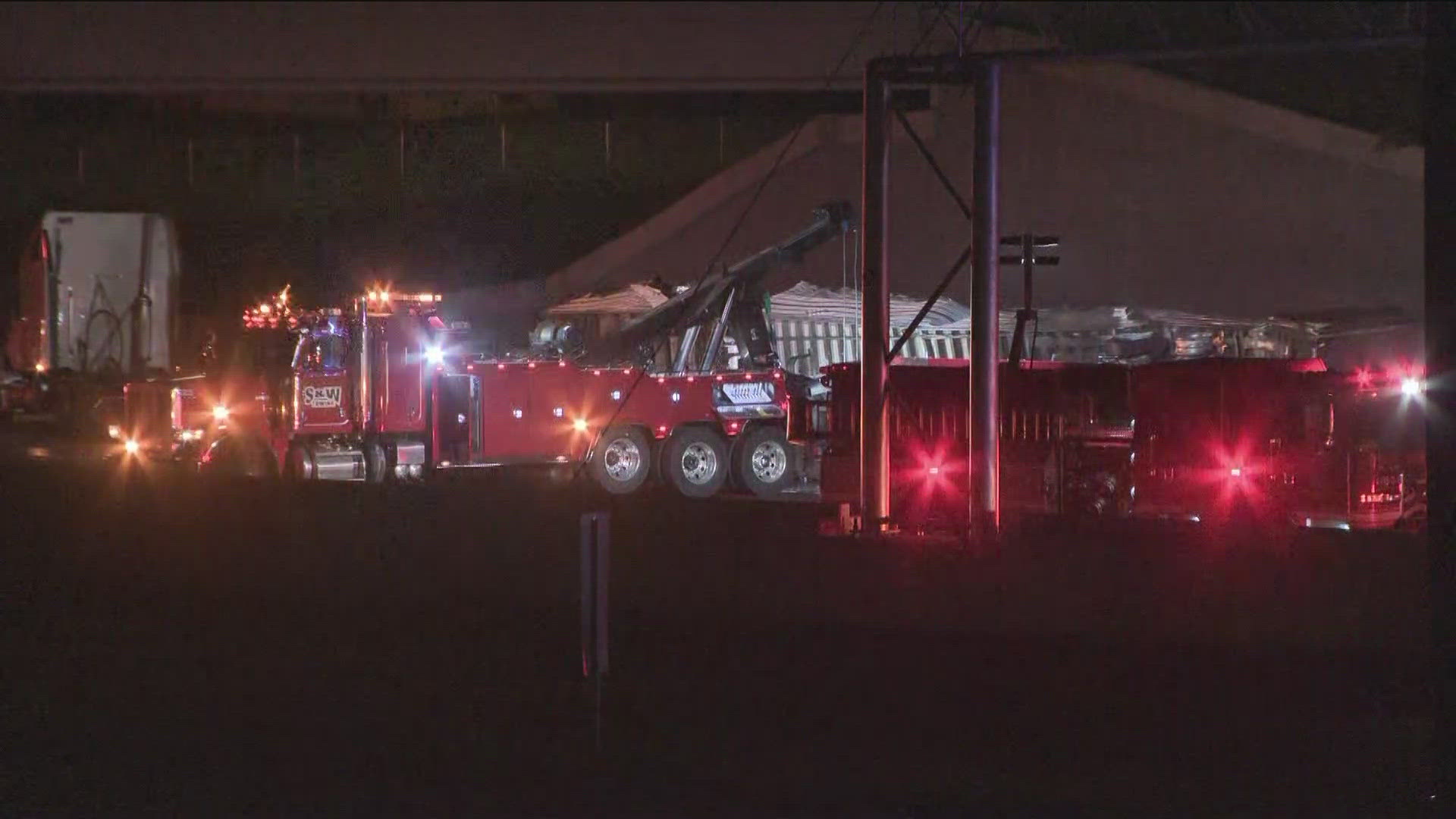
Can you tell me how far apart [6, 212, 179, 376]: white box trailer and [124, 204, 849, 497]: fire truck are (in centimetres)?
646

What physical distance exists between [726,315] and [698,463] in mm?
2402

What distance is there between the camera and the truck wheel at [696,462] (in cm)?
2269

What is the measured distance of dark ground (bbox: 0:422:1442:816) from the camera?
7.69 meters

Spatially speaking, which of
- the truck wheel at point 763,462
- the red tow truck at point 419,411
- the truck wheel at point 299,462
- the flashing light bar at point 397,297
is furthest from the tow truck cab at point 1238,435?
the truck wheel at point 299,462

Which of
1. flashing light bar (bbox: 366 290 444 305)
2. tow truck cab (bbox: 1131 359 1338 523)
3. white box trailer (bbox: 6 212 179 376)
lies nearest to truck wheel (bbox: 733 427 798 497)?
flashing light bar (bbox: 366 290 444 305)

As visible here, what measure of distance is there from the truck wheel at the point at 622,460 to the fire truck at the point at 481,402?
0.02 meters

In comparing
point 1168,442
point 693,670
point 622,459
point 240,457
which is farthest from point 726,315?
point 693,670

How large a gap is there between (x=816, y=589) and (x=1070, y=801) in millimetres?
4174

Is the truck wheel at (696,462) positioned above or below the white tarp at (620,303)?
below

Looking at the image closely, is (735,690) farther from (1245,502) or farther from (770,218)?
(770,218)

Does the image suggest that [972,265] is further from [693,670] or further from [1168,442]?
[693,670]

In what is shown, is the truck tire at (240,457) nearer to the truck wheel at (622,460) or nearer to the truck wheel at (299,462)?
the truck wheel at (299,462)

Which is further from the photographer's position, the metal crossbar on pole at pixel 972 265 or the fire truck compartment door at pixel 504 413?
the fire truck compartment door at pixel 504 413

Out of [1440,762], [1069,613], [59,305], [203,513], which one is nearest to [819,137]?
[59,305]
